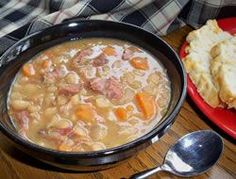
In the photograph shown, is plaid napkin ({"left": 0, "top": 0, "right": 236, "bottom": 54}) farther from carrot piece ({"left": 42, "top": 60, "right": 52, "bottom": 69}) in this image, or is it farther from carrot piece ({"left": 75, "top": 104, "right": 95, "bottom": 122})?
carrot piece ({"left": 75, "top": 104, "right": 95, "bottom": 122})

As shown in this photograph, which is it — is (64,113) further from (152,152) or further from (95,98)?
(152,152)

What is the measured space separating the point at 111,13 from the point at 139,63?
32cm

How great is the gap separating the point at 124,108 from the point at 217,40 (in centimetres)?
52

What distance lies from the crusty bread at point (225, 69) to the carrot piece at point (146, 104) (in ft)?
0.77

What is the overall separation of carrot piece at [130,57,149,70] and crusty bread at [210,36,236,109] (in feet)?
0.71

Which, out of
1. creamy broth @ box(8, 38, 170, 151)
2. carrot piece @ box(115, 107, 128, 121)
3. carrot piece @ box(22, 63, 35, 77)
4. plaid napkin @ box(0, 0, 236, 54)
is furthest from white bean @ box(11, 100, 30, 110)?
plaid napkin @ box(0, 0, 236, 54)

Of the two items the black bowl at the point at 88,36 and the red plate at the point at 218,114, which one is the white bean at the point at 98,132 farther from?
the red plate at the point at 218,114

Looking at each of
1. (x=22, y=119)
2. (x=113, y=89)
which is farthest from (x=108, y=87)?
(x=22, y=119)

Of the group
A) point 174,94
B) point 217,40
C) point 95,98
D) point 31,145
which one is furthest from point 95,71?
point 217,40

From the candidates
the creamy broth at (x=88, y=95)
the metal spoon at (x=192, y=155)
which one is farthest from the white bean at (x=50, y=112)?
the metal spoon at (x=192, y=155)

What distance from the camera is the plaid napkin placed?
4.28 feet

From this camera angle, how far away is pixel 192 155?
1007mm

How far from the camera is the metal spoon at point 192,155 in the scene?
980 mm

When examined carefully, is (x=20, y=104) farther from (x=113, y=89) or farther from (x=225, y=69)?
(x=225, y=69)
